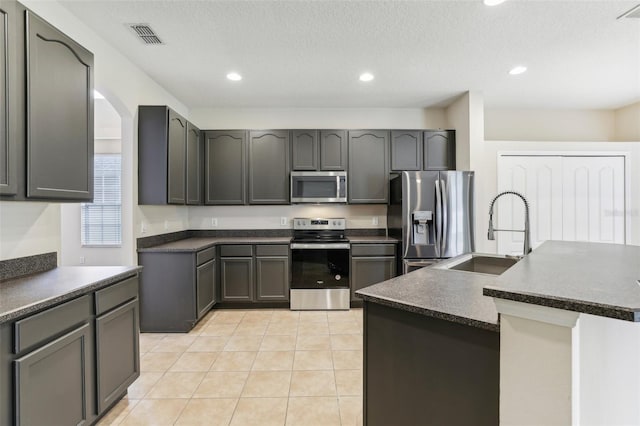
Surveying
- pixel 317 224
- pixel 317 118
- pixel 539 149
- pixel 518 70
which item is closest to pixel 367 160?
pixel 317 118

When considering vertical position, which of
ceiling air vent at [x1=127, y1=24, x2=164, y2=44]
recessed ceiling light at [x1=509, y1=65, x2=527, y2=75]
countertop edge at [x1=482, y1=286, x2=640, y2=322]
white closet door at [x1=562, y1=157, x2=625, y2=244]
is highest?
recessed ceiling light at [x1=509, y1=65, x2=527, y2=75]

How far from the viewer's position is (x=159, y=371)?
2.47 meters

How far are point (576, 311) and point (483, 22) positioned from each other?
2423mm

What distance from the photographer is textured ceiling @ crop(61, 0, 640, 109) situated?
2.21 meters

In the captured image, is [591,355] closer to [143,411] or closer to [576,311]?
[576,311]

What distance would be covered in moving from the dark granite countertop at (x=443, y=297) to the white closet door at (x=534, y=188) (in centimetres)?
268

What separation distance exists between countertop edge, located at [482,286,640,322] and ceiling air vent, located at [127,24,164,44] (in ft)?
9.59

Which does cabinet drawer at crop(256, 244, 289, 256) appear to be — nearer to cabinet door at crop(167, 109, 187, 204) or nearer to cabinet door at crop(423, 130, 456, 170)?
cabinet door at crop(167, 109, 187, 204)

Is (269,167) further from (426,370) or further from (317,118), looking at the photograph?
(426,370)

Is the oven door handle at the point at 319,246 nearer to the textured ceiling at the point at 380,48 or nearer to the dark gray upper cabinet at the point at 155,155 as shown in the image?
the dark gray upper cabinet at the point at 155,155

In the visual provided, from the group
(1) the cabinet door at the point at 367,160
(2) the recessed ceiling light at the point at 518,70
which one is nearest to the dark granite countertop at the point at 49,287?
(1) the cabinet door at the point at 367,160

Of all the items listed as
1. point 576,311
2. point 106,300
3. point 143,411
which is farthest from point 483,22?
point 143,411

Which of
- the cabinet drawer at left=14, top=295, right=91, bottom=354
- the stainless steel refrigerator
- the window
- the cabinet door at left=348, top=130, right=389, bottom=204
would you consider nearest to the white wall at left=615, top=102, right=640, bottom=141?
the stainless steel refrigerator

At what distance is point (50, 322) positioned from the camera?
1409mm
